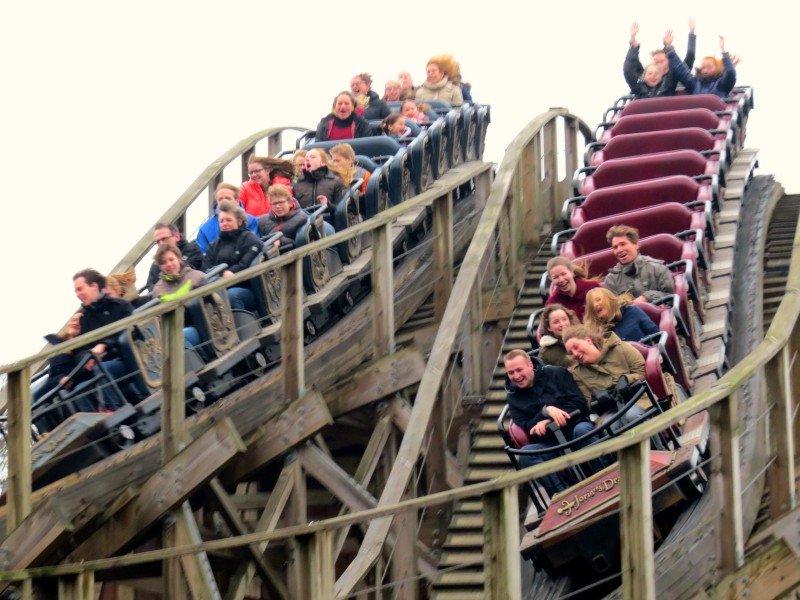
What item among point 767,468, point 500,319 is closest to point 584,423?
point 767,468

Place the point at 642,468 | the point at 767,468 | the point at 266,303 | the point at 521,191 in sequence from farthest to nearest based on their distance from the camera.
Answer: the point at 521,191 → the point at 266,303 → the point at 767,468 → the point at 642,468

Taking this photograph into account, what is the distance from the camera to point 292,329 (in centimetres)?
995

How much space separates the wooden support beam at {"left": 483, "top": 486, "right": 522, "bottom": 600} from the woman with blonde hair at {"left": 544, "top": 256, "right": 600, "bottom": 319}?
371cm

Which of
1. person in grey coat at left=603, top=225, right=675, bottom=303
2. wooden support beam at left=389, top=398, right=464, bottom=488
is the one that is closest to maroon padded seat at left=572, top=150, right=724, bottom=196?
person in grey coat at left=603, top=225, right=675, bottom=303

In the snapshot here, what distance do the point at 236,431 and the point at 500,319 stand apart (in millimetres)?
2900

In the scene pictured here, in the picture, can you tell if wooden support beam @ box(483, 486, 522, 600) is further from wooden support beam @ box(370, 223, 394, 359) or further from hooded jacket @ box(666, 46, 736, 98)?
hooded jacket @ box(666, 46, 736, 98)

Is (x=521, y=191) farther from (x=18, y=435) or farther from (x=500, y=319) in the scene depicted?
(x=18, y=435)

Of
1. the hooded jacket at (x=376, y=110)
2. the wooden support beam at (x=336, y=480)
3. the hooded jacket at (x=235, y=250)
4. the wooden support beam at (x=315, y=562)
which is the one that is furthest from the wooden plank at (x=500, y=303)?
the wooden support beam at (x=315, y=562)

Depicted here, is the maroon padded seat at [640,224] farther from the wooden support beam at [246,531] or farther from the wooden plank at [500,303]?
the wooden support beam at [246,531]

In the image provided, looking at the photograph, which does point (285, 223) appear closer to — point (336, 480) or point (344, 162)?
point (344, 162)

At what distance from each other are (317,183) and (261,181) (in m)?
0.37

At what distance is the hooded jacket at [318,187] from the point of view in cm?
1287

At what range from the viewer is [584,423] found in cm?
870

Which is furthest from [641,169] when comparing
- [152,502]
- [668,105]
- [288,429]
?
[152,502]
